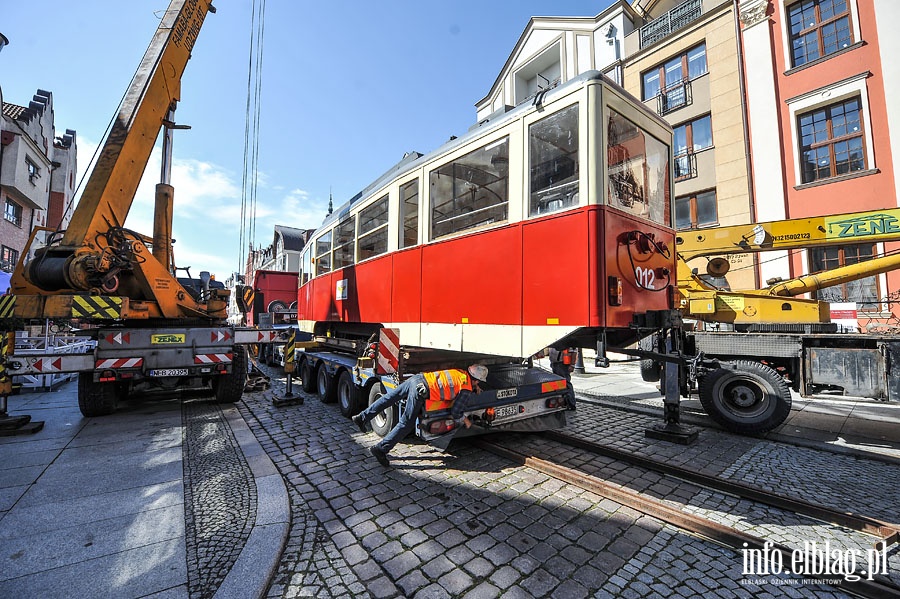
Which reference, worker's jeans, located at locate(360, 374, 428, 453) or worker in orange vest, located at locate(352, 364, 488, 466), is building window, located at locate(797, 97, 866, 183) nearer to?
worker in orange vest, located at locate(352, 364, 488, 466)

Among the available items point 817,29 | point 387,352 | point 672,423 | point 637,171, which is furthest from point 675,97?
point 387,352

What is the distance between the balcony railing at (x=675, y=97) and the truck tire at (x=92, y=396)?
18380mm

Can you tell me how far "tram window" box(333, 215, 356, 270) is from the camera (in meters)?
6.57

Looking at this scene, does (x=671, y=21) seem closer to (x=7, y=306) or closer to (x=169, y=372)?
(x=169, y=372)

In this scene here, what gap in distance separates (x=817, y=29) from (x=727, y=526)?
15855 mm

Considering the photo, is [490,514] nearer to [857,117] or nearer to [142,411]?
[142,411]

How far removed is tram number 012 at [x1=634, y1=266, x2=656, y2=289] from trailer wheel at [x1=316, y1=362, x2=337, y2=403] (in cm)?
539

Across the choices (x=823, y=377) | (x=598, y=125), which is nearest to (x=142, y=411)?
(x=598, y=125)

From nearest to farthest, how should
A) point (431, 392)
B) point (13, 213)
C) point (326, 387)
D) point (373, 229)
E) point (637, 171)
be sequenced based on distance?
1. point (637, 171)
2. point (431, 392)
3. point (373, 229)
4. point (326, 387)
5. point (13, 213)

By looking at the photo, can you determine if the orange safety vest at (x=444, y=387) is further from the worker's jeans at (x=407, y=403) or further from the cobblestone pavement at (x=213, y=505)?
the cobblestone pavement at (x=213, y=505)

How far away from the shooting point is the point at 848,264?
10.3 metres

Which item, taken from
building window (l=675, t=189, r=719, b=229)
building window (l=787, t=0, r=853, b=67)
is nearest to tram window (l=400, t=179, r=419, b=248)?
building window (l=675, t=189, r=719, b=229)

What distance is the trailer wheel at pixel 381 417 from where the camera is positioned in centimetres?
482

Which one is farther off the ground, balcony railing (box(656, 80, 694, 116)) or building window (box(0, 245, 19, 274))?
balcony railing (box(656, 80, 694, 116))
